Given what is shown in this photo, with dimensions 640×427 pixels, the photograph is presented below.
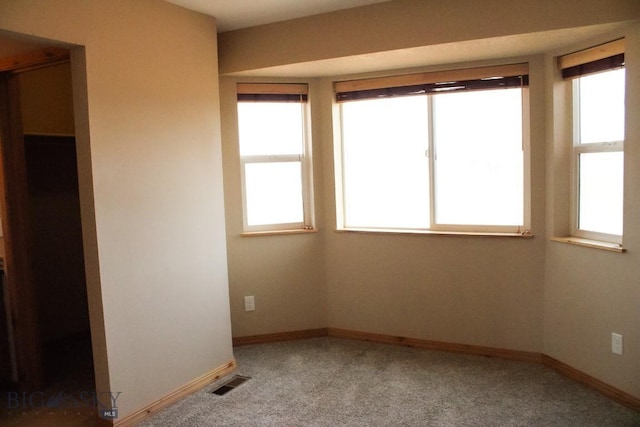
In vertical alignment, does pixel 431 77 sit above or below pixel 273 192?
above

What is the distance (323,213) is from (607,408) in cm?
239

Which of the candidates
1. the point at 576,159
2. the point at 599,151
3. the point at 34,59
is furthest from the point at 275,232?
the point at 599,151

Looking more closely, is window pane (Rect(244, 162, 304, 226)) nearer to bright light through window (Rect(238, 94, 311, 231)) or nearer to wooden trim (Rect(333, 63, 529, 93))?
bright light through window (Rect(238, 94, 311, 231))

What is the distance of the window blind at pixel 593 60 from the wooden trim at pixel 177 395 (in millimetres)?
3075

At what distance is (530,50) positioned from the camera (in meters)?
3.32

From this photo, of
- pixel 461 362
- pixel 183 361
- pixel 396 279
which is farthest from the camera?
pixel 396 279

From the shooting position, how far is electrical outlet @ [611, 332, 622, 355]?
2.95m

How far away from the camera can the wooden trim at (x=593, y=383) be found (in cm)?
287

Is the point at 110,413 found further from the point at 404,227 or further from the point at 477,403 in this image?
the point at 404,227

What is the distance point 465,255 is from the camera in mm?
3729

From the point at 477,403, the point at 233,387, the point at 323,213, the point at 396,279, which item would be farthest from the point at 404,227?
the point at 233,387

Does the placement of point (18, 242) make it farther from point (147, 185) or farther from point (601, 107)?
point (601, 107)

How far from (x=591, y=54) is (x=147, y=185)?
2.84 metres

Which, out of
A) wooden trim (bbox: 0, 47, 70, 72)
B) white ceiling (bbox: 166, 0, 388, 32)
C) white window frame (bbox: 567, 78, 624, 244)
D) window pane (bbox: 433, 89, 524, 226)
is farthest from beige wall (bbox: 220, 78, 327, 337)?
white window frame (bbox: 567, 78, 624, 244)
